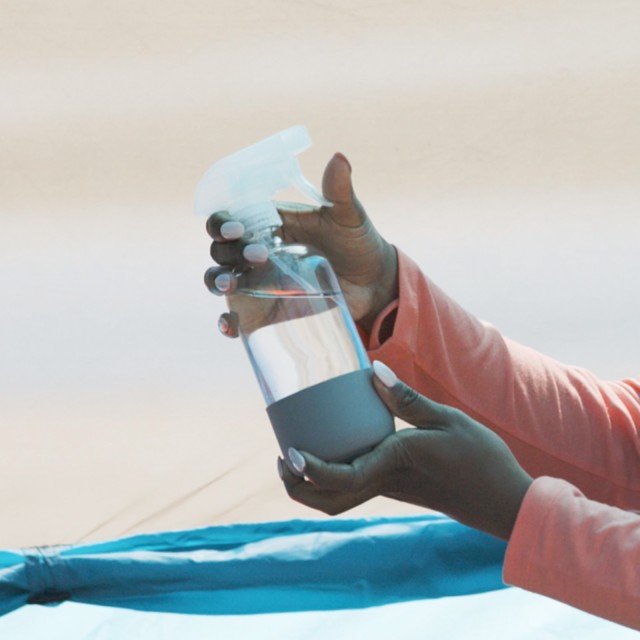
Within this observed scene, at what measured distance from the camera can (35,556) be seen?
1366 mm

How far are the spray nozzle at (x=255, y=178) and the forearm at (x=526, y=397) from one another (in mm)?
215

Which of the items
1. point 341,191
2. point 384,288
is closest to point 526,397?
point 384,288

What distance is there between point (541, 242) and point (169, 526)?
58cm

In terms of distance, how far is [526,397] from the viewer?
114 cm

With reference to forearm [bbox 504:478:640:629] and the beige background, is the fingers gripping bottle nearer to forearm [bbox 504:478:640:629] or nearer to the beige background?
forearm [bbox 504:478:640:629]

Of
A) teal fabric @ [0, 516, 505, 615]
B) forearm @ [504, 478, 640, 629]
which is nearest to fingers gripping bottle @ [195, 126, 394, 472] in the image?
forearm @ [504, 478, 640, 629]

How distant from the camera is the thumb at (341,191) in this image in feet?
3.41

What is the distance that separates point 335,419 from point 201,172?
55cm

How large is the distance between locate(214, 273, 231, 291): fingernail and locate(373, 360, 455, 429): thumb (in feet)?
0.55

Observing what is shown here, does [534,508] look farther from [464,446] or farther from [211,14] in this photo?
[211,14]

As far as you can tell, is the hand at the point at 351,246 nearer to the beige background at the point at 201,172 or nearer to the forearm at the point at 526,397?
the forearm at the point at 526,397

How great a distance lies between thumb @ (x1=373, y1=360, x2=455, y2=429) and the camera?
825mm

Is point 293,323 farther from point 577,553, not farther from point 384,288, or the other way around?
point 577,553

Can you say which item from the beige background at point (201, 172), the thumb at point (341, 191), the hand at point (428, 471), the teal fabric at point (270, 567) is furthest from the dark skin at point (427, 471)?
the teal fabric at point (270, 567)
